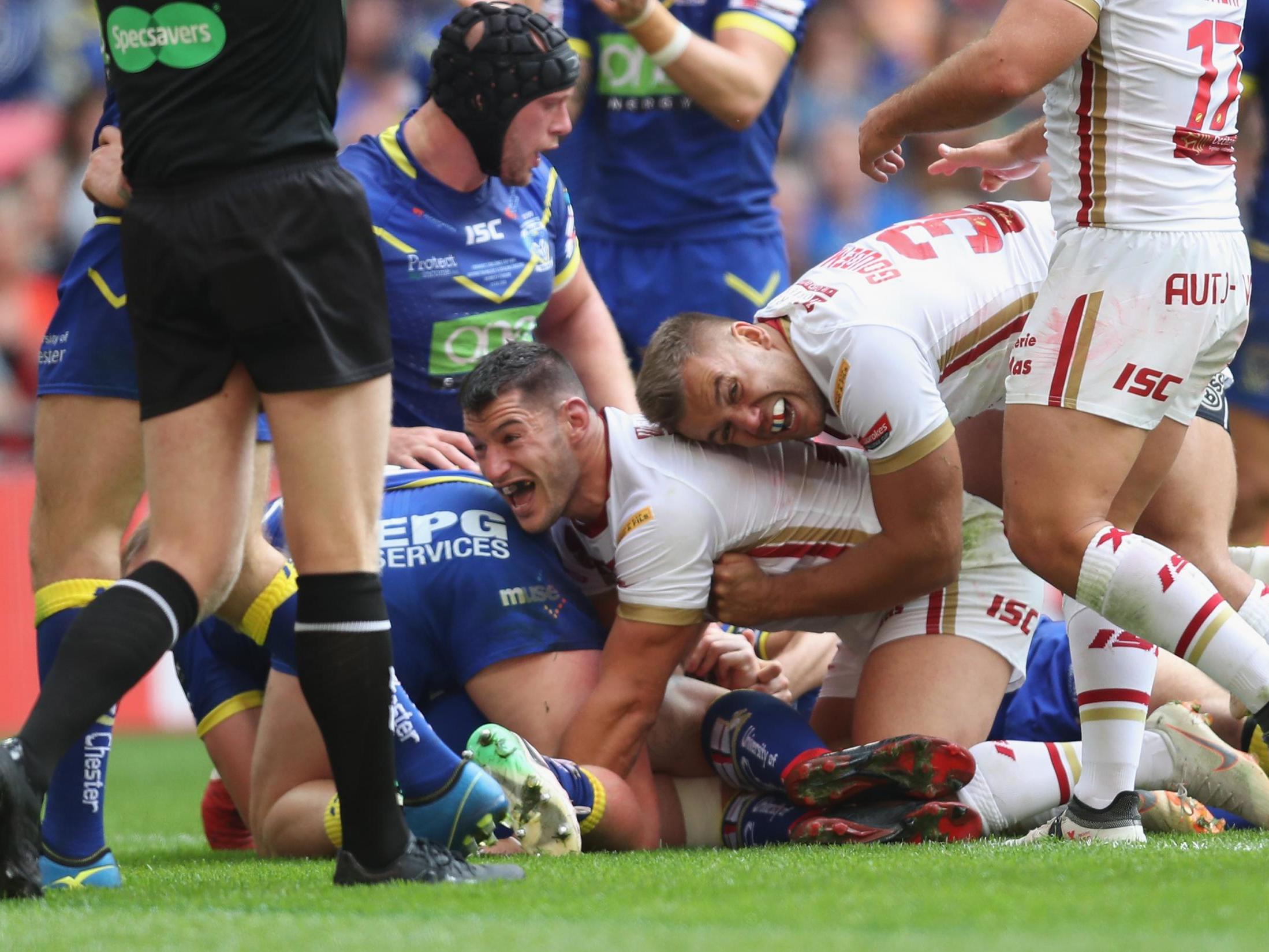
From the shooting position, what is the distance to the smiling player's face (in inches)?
169

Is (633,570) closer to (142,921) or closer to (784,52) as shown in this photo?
(142,921)

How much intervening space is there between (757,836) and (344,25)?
73.1 inches

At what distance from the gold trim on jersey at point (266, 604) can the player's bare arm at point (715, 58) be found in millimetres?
2146

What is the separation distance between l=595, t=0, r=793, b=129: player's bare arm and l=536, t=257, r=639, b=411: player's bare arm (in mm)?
702

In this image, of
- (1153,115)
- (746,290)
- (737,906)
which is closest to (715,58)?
(746,290)

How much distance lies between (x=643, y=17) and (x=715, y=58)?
300 mm

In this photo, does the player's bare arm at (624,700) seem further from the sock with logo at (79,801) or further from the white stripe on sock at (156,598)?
the white stripe on sock at (156,598)

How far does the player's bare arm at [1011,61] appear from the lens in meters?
3.12

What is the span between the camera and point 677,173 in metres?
5.48

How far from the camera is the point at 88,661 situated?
8.24 ft

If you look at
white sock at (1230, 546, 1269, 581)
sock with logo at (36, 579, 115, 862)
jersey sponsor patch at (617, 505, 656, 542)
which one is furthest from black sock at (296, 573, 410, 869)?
white sock at (1230, 546, 1269, 581)

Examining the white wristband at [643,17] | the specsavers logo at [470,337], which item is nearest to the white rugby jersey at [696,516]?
the specsavers logo at [470,337]

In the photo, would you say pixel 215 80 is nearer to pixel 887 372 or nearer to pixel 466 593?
pixel 466 593

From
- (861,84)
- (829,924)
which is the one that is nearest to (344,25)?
(829,924)
